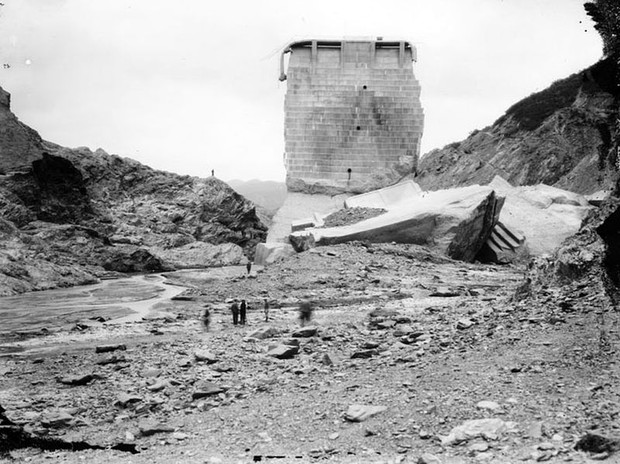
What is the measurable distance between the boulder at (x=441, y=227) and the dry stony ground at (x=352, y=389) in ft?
26.7

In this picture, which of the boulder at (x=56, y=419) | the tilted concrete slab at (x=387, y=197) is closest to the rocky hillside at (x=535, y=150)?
the tilted concrete slab at (x=387, y=197)

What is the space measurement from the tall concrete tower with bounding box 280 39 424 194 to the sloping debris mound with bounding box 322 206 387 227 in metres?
8.22

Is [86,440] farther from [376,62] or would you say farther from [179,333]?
[376,62]

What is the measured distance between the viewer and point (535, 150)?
106 ft

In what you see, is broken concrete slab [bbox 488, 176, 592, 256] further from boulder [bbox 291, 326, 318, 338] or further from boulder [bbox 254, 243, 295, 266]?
boulder [bbox 291, 326, 318, 338]

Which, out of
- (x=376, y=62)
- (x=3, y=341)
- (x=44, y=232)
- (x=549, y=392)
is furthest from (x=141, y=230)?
(x=549, y=392)

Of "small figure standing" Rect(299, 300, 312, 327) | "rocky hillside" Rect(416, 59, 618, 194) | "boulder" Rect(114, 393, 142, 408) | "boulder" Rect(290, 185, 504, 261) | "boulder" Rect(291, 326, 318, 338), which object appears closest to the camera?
"boulder" Rect(114, 393, 142, 408)

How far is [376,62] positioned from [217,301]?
65.5 feet

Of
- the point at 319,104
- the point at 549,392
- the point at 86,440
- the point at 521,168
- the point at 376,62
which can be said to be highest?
the point at 376,62

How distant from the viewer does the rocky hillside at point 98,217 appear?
986 inches

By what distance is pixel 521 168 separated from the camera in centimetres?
3203

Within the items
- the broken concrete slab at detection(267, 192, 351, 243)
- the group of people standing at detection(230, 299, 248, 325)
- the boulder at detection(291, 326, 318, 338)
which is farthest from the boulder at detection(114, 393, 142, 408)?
the broken concrete slab at detection(267, 192, 351, 243)

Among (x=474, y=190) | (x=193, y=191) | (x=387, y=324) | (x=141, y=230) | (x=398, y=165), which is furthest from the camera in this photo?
(x=193, y=191)

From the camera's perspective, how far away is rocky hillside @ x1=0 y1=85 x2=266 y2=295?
25.0 meters
